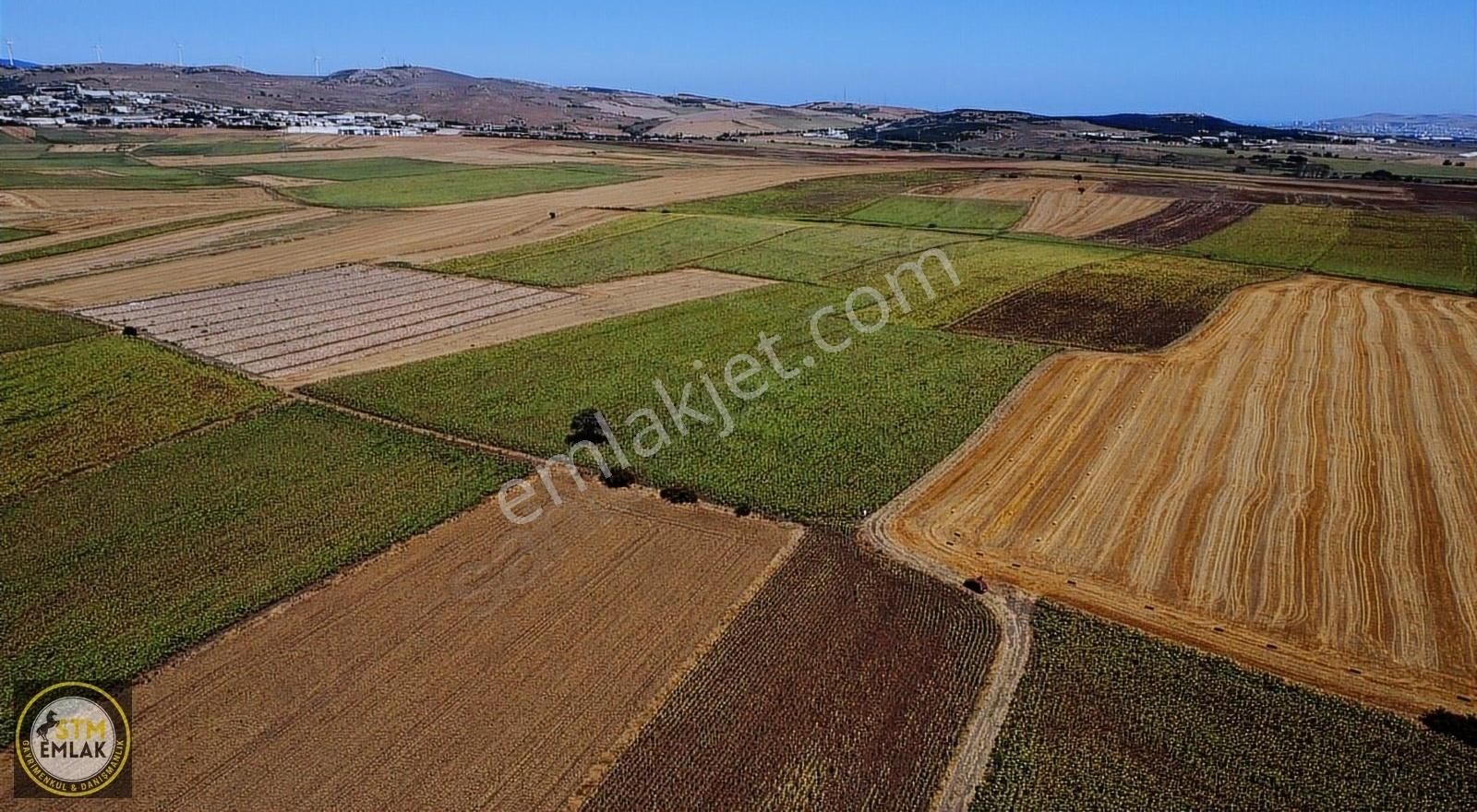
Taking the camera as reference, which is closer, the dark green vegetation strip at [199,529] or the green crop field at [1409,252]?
the dark green vegetation strip at [199,529]

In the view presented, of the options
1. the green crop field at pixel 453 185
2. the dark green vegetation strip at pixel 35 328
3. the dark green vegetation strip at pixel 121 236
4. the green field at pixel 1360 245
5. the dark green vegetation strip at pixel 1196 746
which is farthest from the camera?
the green crop field at pixel 453 185

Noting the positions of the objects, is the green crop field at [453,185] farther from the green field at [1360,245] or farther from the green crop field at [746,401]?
the green field at [1360,245]

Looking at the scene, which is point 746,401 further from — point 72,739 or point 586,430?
point 72,739

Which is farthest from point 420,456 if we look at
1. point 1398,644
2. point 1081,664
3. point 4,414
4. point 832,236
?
point 832,236

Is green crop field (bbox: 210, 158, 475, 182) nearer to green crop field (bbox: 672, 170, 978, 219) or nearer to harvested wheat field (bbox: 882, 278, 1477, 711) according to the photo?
green crop field (bbox: 672, 170, 978, 219)

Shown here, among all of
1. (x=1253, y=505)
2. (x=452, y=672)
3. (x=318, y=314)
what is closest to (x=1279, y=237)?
(x=1253, y=505)

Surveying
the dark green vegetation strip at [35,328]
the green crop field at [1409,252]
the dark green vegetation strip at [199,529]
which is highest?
Answer: the green crop field at [1409,252]

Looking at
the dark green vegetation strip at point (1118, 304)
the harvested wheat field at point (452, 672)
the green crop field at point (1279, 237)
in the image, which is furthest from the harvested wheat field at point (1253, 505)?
A: the green crop field at point (1279, 237)

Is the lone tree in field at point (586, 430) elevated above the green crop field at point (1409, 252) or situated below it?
below
